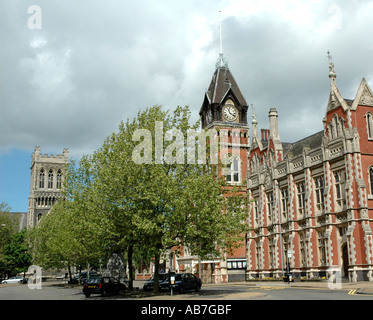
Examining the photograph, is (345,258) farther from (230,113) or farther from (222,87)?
(222,87)

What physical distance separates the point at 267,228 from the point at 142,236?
28501 millimetres

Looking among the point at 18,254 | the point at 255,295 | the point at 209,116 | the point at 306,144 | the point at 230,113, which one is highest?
the point at 230,113

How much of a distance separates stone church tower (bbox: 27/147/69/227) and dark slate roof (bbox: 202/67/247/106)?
318 feet

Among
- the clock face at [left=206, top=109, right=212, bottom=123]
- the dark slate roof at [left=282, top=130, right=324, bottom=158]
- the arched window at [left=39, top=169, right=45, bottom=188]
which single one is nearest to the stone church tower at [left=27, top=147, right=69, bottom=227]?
the arched window at [left=39, top=169, right=45, bottom=188]

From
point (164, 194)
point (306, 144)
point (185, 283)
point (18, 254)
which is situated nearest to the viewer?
point (164, 194)

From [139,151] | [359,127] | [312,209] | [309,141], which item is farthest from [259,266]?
[139,151]

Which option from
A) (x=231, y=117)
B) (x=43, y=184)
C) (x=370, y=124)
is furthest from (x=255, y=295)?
(x=43, y=184)

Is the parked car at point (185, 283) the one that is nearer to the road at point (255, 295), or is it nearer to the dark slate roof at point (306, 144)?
the road at point (255, 295)

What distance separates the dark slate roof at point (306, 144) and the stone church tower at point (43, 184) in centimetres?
11214

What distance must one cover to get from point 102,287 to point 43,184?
132 metres

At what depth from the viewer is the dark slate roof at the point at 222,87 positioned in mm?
69812

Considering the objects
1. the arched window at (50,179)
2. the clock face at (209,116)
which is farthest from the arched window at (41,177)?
the clock face at (209,116)

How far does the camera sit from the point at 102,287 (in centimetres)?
3484
